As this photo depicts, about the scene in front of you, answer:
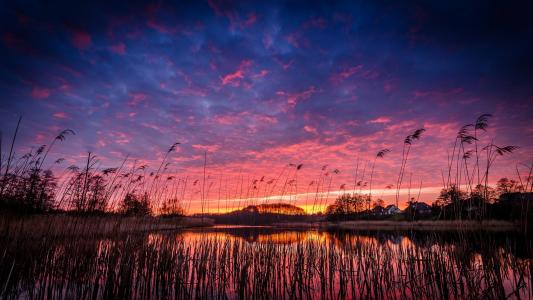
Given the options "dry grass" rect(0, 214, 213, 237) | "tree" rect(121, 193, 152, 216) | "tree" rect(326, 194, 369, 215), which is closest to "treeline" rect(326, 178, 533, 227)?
"tree" rect(326, 194, 369, 215)

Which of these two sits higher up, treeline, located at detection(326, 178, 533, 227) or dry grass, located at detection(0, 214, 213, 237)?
treeline, located at detection(326, 178, 533, 227)

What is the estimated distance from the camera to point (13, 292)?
6.20 metres

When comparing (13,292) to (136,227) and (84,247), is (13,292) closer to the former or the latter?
(84,247)

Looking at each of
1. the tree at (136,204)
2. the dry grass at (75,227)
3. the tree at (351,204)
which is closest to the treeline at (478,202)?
the tree at (351,204)

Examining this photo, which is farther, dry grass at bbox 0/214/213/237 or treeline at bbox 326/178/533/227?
dry grass at bbox 0/214/213/237

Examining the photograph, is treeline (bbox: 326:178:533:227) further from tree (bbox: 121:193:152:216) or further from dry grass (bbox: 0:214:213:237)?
tree (bbox: 121:193:152:216)

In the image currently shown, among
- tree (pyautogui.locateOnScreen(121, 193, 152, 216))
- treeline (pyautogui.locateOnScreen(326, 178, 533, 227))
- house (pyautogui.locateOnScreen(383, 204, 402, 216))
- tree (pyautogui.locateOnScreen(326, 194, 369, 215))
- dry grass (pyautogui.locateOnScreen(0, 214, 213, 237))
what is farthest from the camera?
house (pyautogui.locateOnScreen(383, 204, 402, 216))

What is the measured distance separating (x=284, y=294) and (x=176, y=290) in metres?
2.79

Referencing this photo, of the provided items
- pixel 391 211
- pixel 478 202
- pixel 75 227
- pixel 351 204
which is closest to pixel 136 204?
pixel 75 227

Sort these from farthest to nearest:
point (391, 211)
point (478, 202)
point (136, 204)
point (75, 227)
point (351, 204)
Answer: point (391, 211)
point (351, 204)
point (136, 204)
point (75, 227)
point (478, 202)

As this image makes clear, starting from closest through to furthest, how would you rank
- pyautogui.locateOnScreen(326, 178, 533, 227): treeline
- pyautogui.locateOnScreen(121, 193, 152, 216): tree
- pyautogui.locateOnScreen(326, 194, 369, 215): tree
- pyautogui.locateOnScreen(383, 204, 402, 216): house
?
pyautogui.locateOnScreen(326, 178, 533, 227): treeline
pyautogui.locateOnScreen(121, 193, 152, 216): tree
pyautogui.locateOnScreen(326, 194, 369, 215): tree
pyautogui.locateOnScreen(383, 204, 402, 216): house

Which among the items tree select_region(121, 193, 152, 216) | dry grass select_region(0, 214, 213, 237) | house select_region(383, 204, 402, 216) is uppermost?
tree select_region(121, 193, 152, 216)

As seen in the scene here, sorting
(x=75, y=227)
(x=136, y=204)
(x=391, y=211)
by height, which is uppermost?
(x=136, y=204)

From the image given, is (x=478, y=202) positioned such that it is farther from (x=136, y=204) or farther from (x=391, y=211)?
(x=391, y=211)
